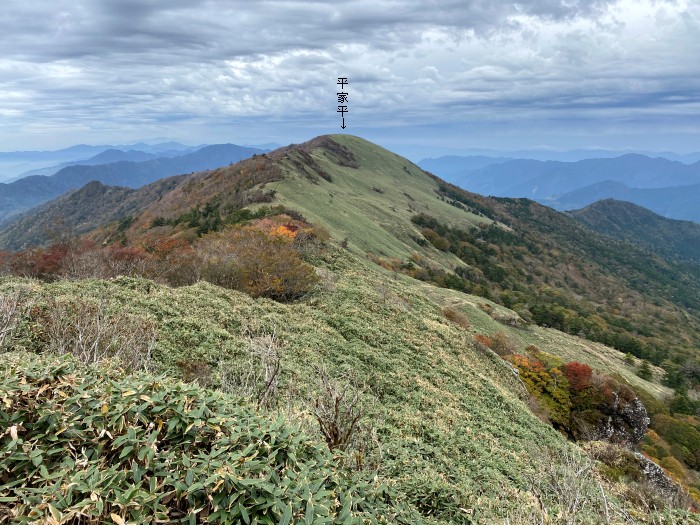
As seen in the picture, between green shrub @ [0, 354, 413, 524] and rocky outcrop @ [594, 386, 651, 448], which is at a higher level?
green shrub @ [0, 354, 413, 524]

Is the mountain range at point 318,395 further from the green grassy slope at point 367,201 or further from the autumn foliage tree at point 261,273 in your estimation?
the green grassy slope at point 367,201

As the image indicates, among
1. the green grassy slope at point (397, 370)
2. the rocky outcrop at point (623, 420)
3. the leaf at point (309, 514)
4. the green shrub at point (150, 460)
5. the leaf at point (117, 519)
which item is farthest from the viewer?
the rocky outcrop at point (623, 420)

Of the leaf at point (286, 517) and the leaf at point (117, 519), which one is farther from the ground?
the leaf at point (117, 519)

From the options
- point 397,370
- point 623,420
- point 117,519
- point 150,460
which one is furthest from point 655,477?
point 117,519

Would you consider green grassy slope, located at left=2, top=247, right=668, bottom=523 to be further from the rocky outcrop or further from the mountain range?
the rocky outcrop

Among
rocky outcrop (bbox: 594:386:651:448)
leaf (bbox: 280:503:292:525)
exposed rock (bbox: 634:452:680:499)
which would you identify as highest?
leaf (bbox: 280:503:292:525)

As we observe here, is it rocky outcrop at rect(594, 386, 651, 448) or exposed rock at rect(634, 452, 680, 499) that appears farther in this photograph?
rocky outcrop at rect(594, 386, 651, 448)

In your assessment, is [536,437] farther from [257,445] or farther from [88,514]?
[88,514]

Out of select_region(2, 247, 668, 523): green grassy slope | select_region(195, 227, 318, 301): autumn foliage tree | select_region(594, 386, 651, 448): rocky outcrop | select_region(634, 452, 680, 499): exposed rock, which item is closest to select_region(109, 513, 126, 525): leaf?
select_region(2, 247, 668, 523): green grassy slope

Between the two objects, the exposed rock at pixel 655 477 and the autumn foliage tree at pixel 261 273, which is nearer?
the exposed rock at pixel 655 477

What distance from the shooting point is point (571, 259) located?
7062 inches

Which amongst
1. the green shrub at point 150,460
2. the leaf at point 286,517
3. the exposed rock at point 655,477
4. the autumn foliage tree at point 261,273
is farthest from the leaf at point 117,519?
the exposed rock at point 655,477

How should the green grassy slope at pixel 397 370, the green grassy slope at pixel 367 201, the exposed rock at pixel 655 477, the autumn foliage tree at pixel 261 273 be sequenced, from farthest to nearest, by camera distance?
the green grassy slope at pixel 367 201, the autumn foliage tree at pixel 261 273, the exposed rock at pixel 655 477, the green grassy slope at pixel 397 370

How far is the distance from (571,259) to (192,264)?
180980 millimetres
